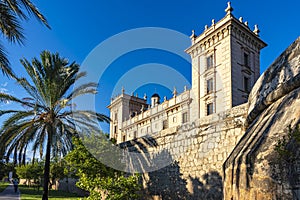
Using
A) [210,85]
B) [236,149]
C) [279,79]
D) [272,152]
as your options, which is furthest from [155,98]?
[272,152]

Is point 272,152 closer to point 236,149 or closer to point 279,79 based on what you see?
point 236,149

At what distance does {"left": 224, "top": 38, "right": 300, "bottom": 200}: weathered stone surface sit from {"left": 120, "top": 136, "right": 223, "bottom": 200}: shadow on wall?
281 cm

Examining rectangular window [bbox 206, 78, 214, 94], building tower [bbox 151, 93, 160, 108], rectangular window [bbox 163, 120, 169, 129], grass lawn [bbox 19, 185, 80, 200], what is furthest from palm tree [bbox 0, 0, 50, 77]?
building tower [bbox 151, 93, 160, 108]

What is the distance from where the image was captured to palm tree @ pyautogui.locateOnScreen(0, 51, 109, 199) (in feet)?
32.8

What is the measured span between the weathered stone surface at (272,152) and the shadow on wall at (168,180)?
2810 mm

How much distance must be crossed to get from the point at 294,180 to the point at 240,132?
3.41 m

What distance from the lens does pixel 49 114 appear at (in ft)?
34.7

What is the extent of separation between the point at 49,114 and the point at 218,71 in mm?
17294

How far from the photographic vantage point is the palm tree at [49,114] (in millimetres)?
10008

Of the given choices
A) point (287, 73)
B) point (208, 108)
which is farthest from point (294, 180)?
point (208, 108)

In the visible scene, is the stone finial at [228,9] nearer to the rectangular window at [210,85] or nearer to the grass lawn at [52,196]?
the rectangular window at [210,85]

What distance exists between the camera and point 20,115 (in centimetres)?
1001

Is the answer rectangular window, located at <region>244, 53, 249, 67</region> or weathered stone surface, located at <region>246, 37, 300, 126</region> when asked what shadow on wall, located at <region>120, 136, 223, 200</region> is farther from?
rectangular window, located at <region>244, 53, 249, 67</region>

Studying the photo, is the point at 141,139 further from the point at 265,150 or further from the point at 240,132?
the point at 265,150
